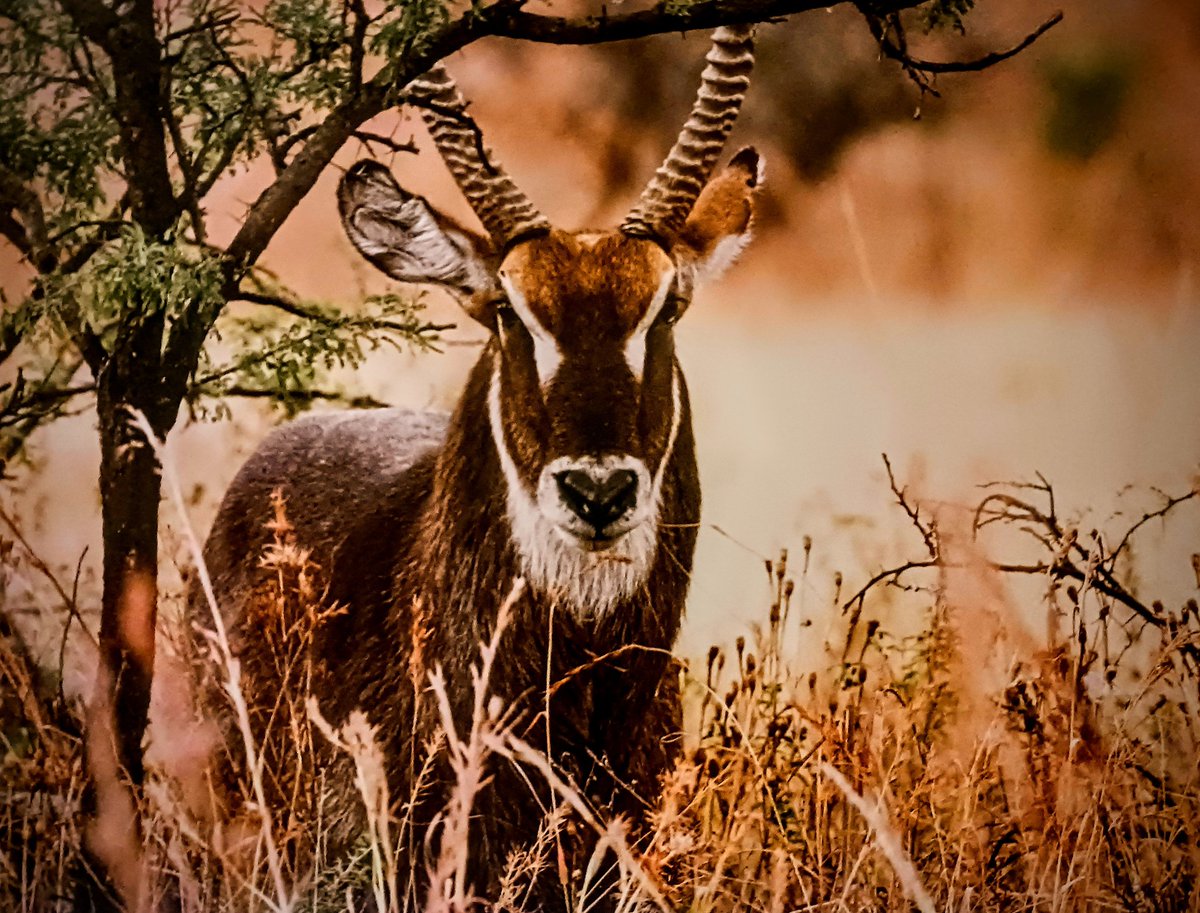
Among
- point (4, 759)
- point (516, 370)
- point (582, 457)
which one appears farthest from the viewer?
point (4, 759)

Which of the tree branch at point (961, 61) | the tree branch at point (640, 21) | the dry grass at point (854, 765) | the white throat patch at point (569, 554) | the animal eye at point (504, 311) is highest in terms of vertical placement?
the tree branch at point (961, 61)

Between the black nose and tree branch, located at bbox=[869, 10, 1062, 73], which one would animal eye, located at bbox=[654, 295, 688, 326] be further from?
tree branch, located at bbox=[869, 10, 1062, 73]

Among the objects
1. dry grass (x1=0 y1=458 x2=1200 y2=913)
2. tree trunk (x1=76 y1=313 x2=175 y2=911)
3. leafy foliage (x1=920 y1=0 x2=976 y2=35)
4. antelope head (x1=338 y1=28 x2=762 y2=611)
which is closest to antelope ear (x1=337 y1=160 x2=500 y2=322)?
antelope head (x1=338 y1=28 x2=762 y2=611)

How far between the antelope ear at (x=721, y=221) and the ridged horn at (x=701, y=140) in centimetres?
3

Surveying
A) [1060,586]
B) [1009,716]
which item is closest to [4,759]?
[1009,716]

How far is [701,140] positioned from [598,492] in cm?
65

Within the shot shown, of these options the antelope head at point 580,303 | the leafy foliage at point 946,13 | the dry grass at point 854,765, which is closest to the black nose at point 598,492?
the antelope head at point 580,303

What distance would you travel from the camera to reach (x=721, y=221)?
6.59 ft

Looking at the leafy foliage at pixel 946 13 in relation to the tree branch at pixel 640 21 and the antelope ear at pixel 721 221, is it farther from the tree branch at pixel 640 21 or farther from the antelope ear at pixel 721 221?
the antelope ear at pixel 721 221

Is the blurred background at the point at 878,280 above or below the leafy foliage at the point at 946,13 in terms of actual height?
below

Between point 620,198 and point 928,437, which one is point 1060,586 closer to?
point 928,437

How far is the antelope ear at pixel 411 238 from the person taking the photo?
1.92 m

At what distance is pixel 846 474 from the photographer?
6.91ft

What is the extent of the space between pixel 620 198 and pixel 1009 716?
1.06m
